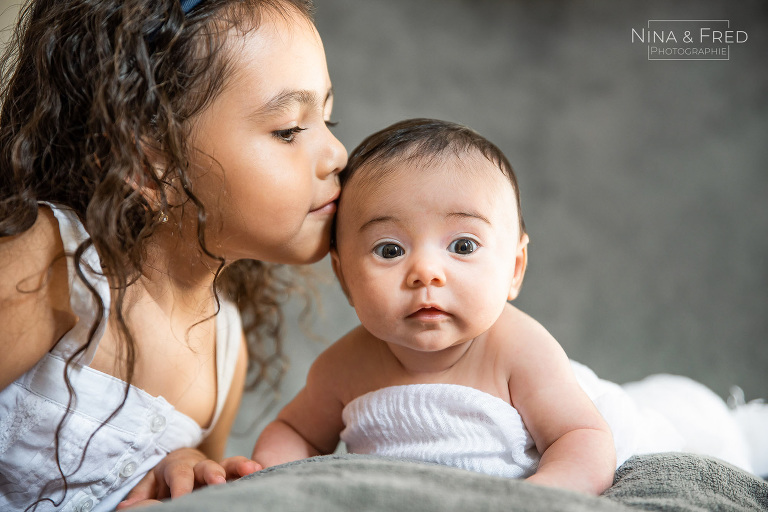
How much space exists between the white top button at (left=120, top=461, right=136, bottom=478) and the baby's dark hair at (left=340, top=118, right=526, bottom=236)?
52 cm

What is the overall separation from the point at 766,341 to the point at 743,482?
805mm

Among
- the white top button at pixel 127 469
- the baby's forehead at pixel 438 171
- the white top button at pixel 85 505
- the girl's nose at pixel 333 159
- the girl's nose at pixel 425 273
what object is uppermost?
the girl's nose at pixel 333 159

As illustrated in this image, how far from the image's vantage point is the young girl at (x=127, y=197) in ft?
2.85

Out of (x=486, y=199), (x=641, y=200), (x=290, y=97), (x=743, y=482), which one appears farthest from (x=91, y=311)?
(x=641, y=200)

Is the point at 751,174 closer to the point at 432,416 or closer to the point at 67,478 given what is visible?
the point at 432,416

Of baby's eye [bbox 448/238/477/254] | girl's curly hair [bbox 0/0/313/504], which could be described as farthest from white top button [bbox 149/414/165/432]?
baby's eye [bbox 448/238/477/254]

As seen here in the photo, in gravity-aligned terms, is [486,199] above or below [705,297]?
above

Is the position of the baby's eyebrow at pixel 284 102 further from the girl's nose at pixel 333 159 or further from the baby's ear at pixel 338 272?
the baby's ear at pixel 338 272

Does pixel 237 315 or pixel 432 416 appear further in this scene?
pixel 237 315

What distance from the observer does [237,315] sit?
1.32 m

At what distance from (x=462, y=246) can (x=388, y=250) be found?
3.6 inches

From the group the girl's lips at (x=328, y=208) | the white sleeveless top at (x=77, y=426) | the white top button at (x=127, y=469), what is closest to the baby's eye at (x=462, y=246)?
the girl's lips at (x=328, y=208)

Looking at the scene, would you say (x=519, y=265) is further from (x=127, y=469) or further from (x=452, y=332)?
(x=127, y=469)

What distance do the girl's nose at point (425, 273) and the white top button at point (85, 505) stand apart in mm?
562
